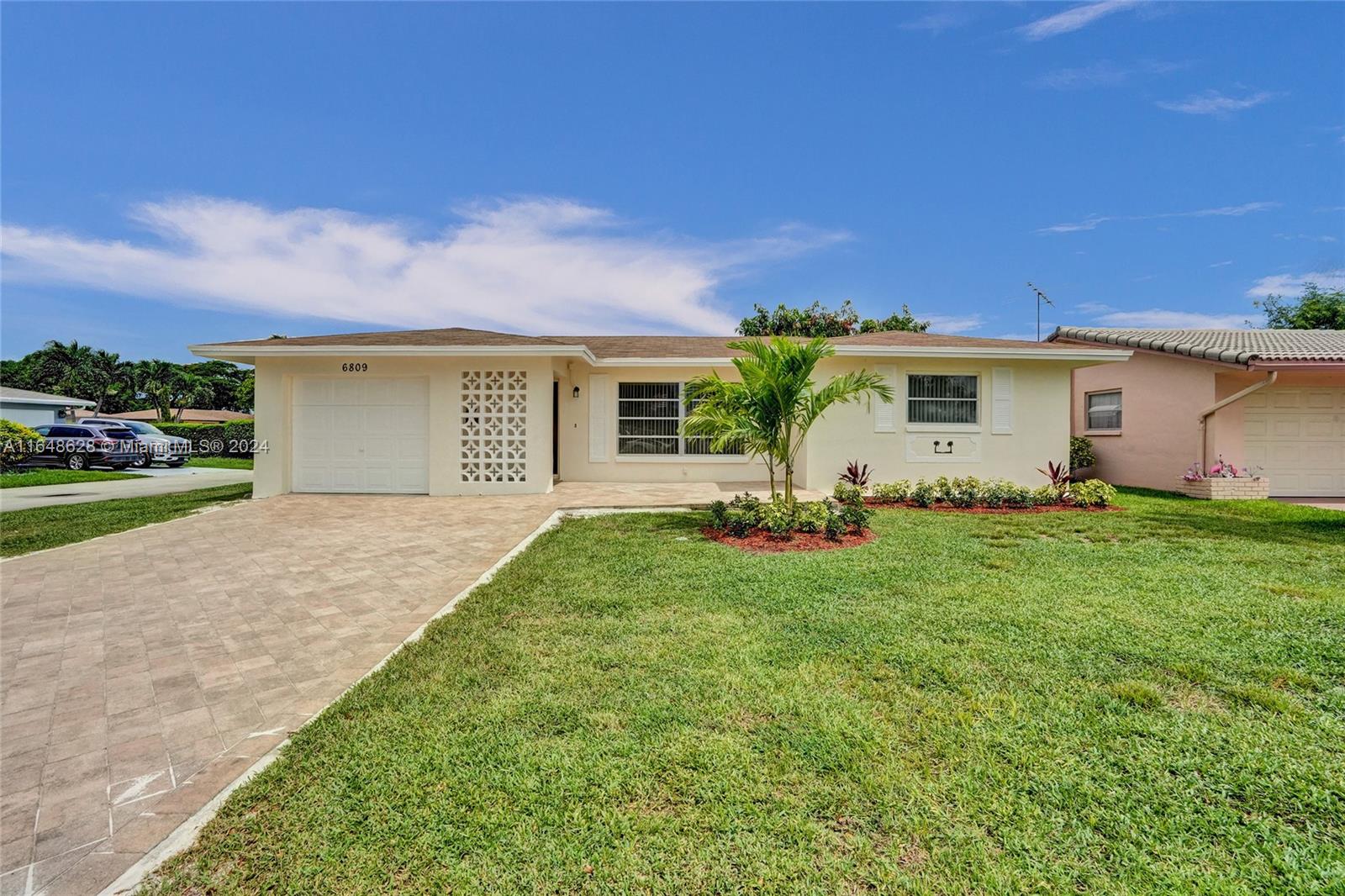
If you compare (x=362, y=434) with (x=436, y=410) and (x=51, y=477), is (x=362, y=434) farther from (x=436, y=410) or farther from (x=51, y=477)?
(x=51, y=477)

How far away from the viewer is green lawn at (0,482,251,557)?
25.7 ft

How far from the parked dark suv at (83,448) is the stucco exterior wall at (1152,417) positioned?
98.6ft

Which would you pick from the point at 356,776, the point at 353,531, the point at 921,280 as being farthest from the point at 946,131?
the point at 356,776

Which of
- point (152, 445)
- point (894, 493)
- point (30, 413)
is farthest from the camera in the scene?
point (30, 413)

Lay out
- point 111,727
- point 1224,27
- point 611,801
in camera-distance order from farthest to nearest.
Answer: point 1224,27, point 111,727, point 611,801

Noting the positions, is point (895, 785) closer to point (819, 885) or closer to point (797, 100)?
point (819, 885)

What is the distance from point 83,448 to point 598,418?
761 inches

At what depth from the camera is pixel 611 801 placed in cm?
221

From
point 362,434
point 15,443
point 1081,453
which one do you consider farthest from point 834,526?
point 15,443

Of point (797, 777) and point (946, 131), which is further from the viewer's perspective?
point (946, 131)

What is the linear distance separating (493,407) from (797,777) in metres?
10.7

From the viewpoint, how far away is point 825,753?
8.23ft

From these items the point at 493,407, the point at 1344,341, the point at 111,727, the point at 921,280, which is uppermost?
the point at 921,280

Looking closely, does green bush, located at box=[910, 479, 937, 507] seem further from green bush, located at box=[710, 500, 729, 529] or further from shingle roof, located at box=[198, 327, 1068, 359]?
green bush, located at box=[710, 500, 729, 529]
